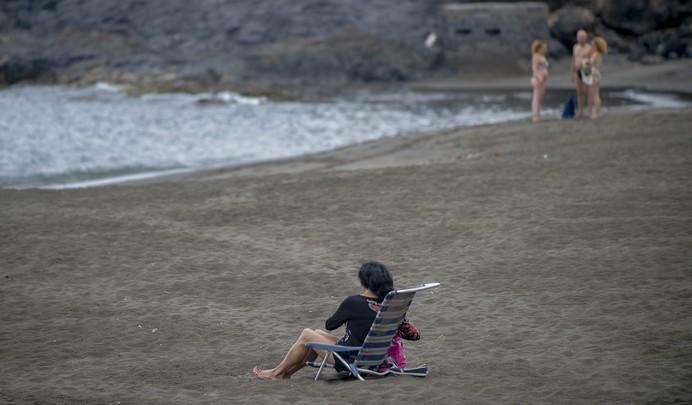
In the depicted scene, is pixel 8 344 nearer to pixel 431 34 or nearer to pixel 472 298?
pixel 472 298

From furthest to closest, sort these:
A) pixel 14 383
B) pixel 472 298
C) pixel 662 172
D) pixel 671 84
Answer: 1. pixel 671 84
2. pixel 662 172
3. pixel 472 298
4. pixel 14 383

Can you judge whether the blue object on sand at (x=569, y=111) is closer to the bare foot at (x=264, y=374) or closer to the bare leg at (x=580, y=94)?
the bare leg at (x=580, y=94)

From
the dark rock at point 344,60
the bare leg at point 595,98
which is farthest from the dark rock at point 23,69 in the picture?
the bare leg at point 595,98

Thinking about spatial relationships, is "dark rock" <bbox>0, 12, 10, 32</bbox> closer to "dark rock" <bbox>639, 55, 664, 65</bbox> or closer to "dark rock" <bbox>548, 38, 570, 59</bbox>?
"dark rock" <bbox>548, 38, 570, 59</bbox>

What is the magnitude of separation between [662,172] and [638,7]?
33.5 metres

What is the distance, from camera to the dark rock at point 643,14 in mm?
42688

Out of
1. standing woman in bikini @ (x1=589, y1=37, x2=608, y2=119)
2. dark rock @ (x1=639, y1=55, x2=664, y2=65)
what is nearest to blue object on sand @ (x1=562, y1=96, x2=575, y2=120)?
standing woman in bikini @ (x1=589, y1=37, x2=608, y2=119)

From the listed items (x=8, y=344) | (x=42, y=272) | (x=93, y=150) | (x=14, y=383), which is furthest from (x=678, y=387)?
(x=93, y=150)

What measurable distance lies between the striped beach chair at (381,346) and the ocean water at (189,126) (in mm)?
12658

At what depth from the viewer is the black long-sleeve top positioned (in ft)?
21.2

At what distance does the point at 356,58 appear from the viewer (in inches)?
1706

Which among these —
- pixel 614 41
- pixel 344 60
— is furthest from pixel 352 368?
pixel 614 41

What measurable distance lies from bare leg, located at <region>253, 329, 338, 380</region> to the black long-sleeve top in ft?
0.56

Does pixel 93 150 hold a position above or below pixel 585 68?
below
